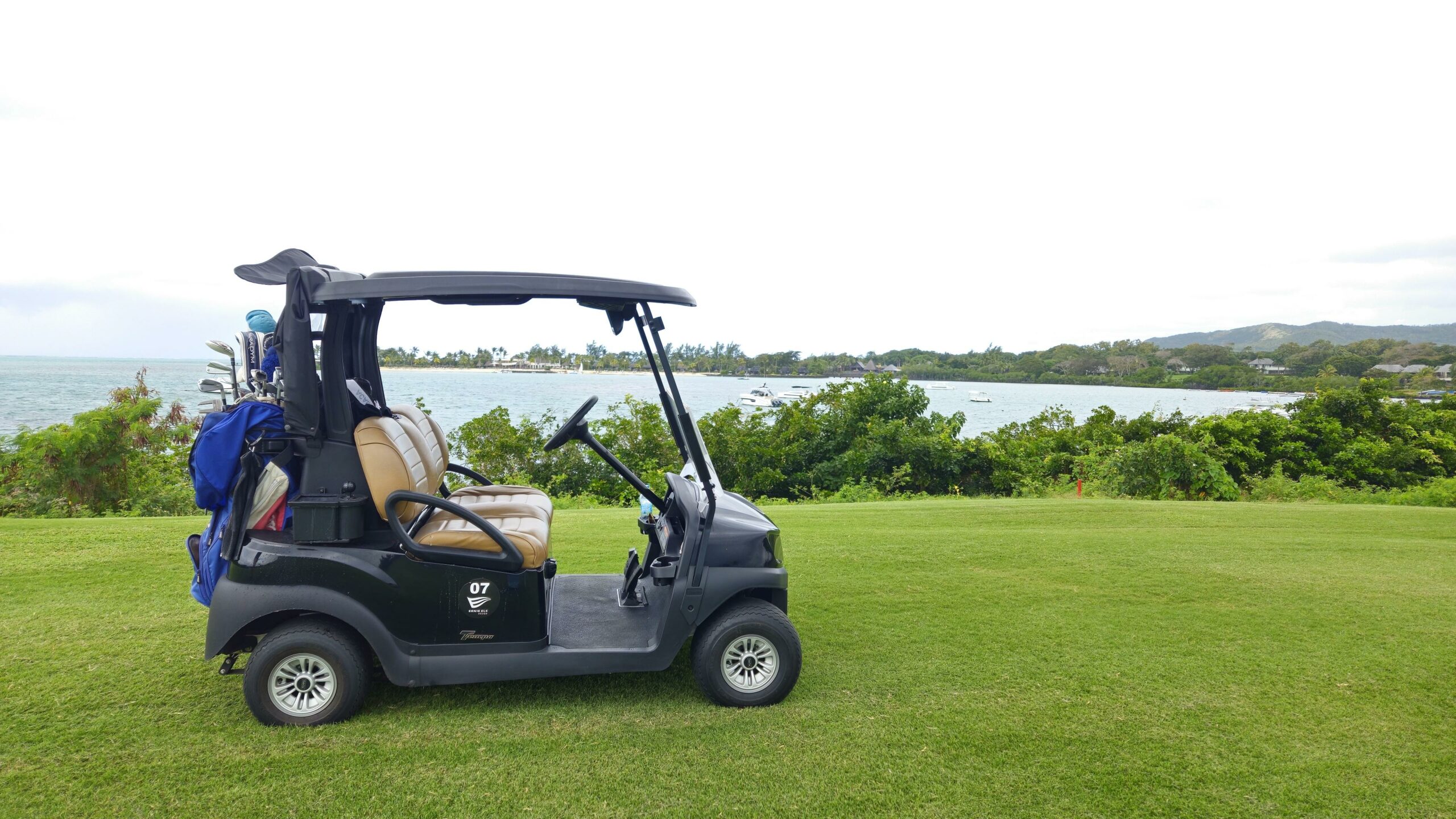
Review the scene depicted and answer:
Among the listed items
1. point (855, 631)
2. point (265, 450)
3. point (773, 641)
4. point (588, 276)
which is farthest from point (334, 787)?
point (855, 631)

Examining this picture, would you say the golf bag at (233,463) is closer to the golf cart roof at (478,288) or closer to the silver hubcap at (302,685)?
the silver hubcap at (302,685)

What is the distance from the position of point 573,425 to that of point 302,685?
1524 millimetres

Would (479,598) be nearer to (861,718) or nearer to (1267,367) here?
(861,718)

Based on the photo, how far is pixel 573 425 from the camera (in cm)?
372

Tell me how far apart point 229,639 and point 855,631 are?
9.45 ft

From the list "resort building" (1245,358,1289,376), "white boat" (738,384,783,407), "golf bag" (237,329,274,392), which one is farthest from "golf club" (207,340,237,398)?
"resort building" (1245,358,1289,376)

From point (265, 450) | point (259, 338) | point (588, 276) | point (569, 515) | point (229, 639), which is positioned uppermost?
point (588, 276)

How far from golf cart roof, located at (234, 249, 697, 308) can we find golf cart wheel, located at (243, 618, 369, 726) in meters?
1.27

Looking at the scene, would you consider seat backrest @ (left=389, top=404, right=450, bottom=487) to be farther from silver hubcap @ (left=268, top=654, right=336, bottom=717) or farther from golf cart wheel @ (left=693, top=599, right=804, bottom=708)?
golf cart wheel @ (left=693, top=599, right=804, bottom=708)

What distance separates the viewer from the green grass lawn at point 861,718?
8.16ft

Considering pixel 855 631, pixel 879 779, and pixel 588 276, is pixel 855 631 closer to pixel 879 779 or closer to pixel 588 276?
pixel 879 779

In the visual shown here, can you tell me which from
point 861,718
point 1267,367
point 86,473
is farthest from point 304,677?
point 1267,367

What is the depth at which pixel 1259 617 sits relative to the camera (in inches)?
177

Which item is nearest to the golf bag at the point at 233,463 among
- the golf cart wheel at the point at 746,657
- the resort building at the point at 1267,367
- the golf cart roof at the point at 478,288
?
the golf cart roof at the point at 478,288
